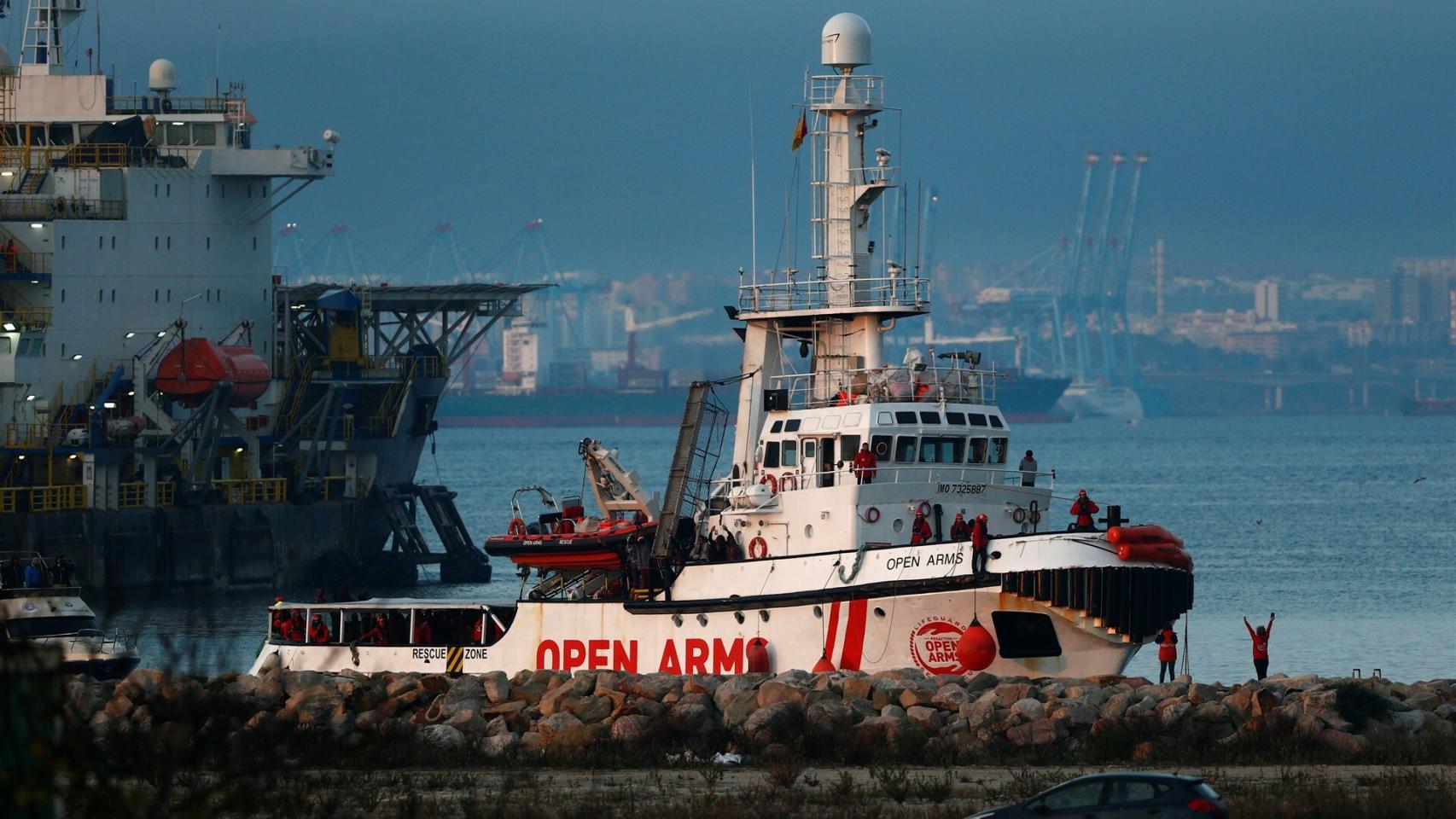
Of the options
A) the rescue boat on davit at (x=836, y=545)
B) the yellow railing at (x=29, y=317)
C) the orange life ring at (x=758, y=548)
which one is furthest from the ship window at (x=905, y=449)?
the yellow railing at (x=29, y=317)

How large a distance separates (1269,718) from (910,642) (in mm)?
6248

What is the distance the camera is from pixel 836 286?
3856cm

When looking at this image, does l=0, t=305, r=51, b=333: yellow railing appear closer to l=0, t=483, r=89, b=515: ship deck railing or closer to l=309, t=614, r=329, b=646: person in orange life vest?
A: l=0, t=483, r=89, b=515: ship deck railing

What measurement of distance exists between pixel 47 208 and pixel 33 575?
81.6 feet

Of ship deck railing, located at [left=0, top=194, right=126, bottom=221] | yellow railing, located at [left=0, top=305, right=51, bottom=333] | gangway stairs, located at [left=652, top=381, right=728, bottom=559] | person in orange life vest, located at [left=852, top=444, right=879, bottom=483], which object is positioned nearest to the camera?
person in orange life vest, located at [left=852, top=444, right=879, bottom=483]

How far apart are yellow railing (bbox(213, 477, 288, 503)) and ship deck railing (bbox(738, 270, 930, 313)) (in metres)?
32.0

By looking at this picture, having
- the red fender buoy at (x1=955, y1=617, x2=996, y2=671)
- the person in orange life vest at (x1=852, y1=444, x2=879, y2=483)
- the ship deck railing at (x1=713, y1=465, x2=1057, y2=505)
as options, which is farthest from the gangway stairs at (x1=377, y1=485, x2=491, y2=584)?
the red fender buoy at (x1=955, y1=617, x2=996, y2=671)

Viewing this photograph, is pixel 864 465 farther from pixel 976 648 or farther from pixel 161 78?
pixel 161 78

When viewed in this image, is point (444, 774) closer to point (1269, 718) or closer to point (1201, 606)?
point (1269, 718)

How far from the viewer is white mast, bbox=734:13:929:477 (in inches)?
1507

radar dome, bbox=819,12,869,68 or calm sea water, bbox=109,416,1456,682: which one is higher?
radar dome, bbox=819,12,869,68

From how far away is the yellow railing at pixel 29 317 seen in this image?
6606 centimetres

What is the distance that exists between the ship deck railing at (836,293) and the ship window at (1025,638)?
6.49m

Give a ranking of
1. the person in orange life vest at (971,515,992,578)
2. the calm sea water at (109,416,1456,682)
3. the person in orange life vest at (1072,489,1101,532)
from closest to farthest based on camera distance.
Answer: the person in orange life vest at (971,515,992,578) < the person in orange life vest at (1072,489,1101,532) < the calm sea water at (109,416,1456,682)
